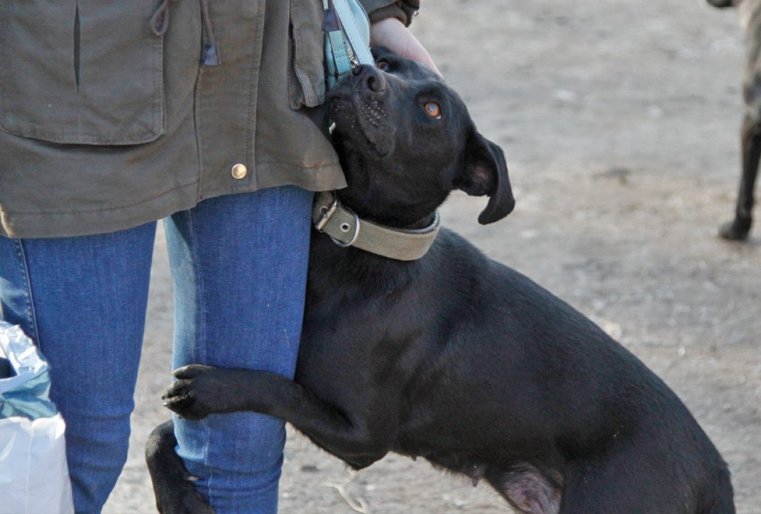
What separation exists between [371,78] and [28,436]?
101cm

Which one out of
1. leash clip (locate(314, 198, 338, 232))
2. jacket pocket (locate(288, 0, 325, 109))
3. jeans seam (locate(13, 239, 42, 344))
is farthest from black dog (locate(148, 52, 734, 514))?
jeans seam (locate(13, 239, 42, 344))

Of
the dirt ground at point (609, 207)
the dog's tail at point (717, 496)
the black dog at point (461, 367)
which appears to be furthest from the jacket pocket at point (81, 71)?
the dirt ground at point (609, 207)

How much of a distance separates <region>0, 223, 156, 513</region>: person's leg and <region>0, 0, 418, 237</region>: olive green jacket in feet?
0.29

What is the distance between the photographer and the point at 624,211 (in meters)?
6.05

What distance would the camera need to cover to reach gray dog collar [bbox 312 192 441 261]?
269 cm

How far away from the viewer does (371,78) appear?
104 inches

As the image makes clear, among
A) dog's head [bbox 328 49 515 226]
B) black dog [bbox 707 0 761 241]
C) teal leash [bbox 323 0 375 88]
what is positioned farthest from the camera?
black dog [bbox 707 0 761 241]

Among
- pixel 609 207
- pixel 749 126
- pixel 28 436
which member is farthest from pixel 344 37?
pixel 609 207

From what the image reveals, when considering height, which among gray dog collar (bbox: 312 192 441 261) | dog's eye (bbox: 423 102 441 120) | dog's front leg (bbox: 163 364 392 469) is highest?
dog's eye (bbox: 423 102 441 120)

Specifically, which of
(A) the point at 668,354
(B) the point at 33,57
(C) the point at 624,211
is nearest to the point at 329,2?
(B) the point at 33,57

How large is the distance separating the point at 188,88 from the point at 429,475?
2062 millimetres

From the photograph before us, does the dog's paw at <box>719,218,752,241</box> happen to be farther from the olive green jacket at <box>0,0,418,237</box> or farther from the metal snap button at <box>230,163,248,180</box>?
the metal snap button at <box>230,163,248,180</box>

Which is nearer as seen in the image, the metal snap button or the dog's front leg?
the metal snap button

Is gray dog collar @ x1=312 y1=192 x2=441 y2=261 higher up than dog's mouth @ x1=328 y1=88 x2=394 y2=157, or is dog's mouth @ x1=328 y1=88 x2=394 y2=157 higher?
dog's mouth @ x1=328 y1=88 x2=394 y2=157
